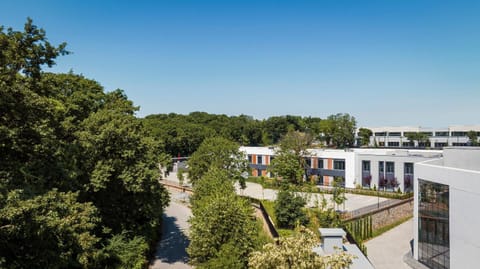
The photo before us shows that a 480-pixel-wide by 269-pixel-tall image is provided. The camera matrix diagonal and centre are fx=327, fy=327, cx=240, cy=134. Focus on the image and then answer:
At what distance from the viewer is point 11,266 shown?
10.2 m

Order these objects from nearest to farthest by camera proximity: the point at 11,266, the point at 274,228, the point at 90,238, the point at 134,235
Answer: the point at 11,266 < the point at 90,238 < the point at 134,235 < the point at 274,228

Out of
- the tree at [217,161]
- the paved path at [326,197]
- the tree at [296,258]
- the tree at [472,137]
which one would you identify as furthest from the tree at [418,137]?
the tree at [296,258]

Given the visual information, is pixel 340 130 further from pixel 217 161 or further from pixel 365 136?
pixel 217 161

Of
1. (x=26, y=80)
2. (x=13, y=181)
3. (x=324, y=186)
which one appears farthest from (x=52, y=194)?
(x=324, y=186)

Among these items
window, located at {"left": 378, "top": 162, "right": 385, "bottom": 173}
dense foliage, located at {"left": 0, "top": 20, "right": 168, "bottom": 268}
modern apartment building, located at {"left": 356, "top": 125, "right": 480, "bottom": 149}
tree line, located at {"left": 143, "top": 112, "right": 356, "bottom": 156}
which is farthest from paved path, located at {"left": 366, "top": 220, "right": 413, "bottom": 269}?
modern apartment building, located at {"left": 356, "top": 125, "right": 480, "bottom": 149}

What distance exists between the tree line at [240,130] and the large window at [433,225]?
4008 cm

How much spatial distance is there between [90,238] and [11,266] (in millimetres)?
2725

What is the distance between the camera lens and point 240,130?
297 ft

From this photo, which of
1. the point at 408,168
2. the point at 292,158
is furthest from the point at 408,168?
the point at 292,158

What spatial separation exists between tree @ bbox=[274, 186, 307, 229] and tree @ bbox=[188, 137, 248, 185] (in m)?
9.83

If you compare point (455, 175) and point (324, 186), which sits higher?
point (455, 175)

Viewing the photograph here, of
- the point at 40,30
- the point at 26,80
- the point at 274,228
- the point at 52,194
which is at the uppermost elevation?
the point at 40,30

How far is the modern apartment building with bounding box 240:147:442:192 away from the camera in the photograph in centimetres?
3906

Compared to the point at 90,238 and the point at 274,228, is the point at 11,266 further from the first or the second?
the point at 274,228
